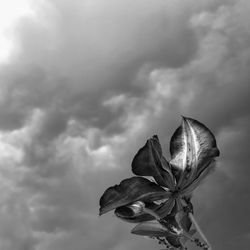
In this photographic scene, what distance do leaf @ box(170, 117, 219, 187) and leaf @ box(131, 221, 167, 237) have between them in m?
0.66

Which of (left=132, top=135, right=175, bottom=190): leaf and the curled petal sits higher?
(left=132, top=135, right=175, bottom=190): leaf

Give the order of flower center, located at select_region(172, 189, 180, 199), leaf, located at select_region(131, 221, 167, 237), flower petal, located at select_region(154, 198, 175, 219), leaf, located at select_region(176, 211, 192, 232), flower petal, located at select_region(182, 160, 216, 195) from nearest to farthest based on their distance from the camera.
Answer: leaf, located at select_region(131, 221, 167, 237) < leaf, located at select_region(176, 211, 192, 232) < flower petal, located at select_region(154, 198, 175, 219) < flower petal, located at select_region(182, 160, 216, 195) < flower center, located at select_region(172, 189, 180, 199)

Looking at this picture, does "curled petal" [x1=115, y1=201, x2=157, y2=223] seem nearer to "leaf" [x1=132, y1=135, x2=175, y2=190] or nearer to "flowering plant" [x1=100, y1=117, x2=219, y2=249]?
"flowering plant" [x1=100, y1=117, x2=219, y2=249]

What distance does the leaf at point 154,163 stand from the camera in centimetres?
328

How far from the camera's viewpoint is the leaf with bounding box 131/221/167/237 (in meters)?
2.64

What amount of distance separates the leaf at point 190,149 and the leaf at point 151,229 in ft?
2.18

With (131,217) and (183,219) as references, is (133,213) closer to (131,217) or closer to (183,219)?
(131,217)

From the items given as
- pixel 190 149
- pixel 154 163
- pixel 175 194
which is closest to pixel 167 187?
pixel 175 194

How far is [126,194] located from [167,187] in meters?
0.51

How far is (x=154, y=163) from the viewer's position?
11.0 ft

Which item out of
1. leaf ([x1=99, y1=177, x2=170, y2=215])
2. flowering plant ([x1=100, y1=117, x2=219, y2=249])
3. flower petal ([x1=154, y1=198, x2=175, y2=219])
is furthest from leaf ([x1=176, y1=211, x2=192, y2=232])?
leaf ([x1=99, y1=177, x2=170, y2=215])

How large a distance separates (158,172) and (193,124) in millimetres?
534

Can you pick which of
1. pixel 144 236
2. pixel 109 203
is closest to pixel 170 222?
pixel 144 236

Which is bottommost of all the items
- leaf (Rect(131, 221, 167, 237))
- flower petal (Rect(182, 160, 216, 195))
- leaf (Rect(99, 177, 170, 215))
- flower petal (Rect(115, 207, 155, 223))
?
leaf (Rect(131, 221, 167, 237))
